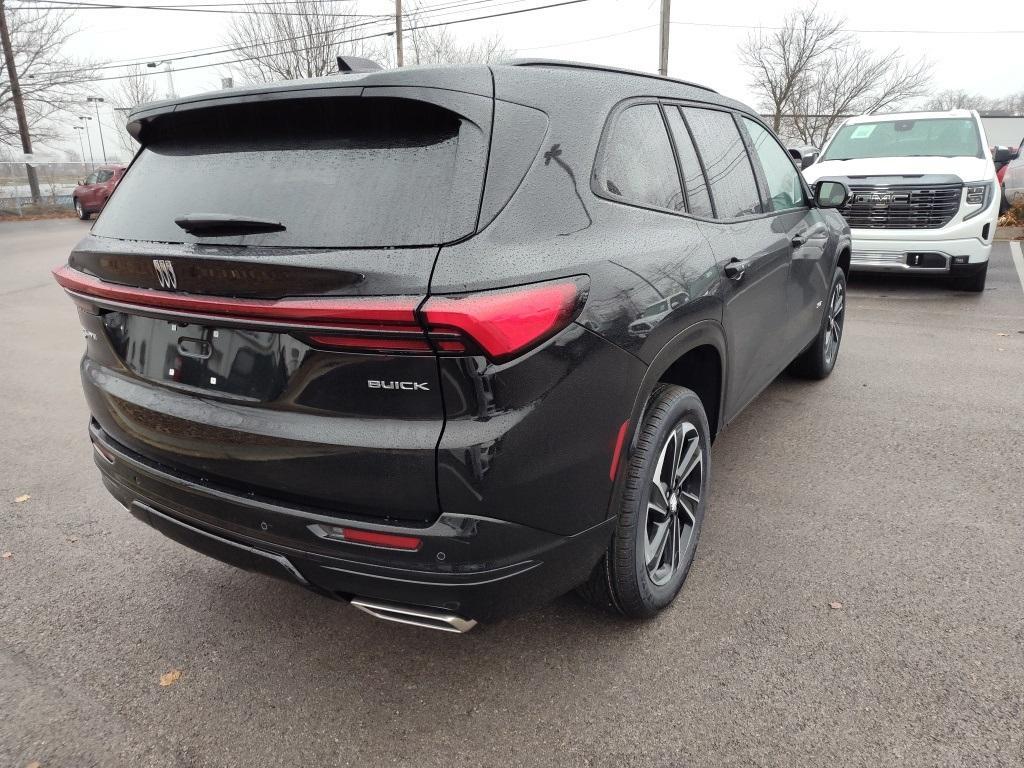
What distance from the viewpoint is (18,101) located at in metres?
28.8

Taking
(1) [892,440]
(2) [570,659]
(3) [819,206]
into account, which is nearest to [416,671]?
(2) [570,659]

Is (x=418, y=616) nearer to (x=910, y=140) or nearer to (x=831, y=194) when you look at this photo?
(x=831, y=194)

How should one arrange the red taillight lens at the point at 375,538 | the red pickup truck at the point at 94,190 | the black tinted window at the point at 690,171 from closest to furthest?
the red taillight lens at the point at 375,538 < the black tinted window at the point at 690,171 < the red pickup truck at the point at 94,190

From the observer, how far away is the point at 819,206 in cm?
444

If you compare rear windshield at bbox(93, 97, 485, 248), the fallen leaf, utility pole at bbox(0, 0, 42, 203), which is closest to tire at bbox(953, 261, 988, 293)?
rear windshield at bbox(93, 97, 485, 248)

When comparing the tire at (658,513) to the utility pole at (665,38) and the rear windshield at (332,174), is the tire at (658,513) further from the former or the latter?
the utility pole at (665,38)

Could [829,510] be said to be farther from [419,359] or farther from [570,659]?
[419,359]

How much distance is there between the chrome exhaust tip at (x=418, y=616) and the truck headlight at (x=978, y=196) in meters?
8.13

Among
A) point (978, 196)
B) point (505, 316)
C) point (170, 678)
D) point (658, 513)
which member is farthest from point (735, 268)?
point (978, 196)

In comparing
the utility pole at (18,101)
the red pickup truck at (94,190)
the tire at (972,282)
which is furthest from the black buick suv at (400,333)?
the utility pole at (18,101)

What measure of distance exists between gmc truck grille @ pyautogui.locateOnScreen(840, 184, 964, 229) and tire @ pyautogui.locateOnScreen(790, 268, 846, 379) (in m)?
3.06

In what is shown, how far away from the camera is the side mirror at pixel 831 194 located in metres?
4.36

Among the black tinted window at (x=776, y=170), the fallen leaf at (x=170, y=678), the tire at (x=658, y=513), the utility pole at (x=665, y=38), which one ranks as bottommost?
the fallen leaf at (x=170, y=678)

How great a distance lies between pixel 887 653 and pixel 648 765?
0.94 m
